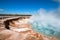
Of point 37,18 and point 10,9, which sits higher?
point 10,9

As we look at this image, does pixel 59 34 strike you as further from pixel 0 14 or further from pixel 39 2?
pixel 0 14

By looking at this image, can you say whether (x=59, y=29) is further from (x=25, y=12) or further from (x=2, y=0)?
(x=2, y=0)

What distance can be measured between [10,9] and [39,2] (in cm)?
48

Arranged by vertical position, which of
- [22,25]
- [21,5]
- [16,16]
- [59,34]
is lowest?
[59,34]

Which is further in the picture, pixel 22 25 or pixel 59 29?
pixel 22 25

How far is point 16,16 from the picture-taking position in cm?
218

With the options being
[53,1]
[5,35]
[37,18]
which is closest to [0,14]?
[5,35]

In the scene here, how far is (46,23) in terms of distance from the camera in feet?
6.56

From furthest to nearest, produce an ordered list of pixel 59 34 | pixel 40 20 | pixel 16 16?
pixel 16 16, pixel 40 20, pixel 59 34

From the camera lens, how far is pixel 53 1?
6.50 feet

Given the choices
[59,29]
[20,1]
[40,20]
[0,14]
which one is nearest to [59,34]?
[59,29]

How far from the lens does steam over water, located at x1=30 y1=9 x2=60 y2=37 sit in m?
1.94

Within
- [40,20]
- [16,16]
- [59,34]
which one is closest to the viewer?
[59,34]

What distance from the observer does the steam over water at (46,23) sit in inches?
76.4
